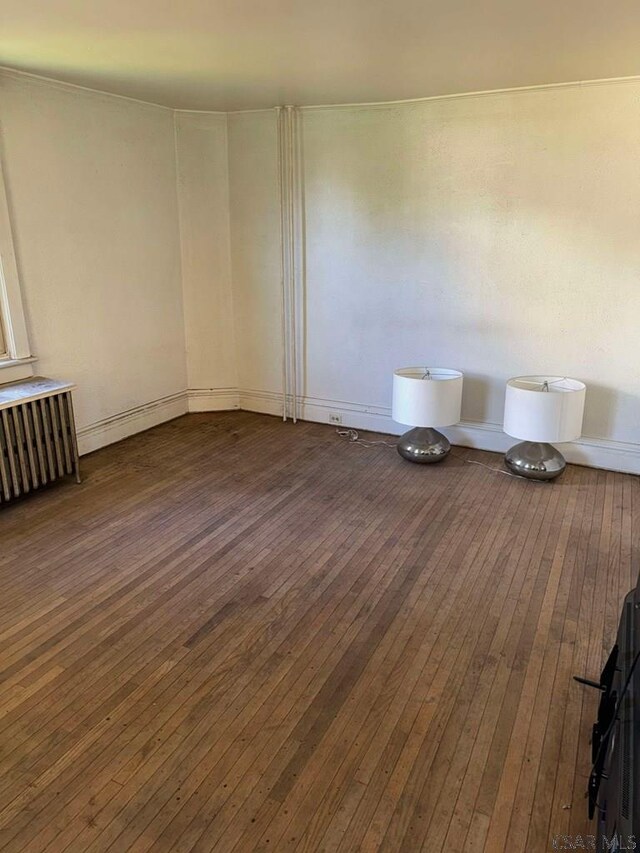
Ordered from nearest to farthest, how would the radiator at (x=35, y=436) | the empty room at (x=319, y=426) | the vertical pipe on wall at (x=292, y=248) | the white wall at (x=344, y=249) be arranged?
the empty room at (x=319, y=426)
the radiator at (x=35, y=436)
the white wall at (x=344, y=249)
the vertical pipe on wall at (x=292, y=248)

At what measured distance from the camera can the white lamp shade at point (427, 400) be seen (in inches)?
174

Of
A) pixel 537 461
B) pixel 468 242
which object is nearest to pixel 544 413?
pixel 537 461

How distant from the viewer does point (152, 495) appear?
4.14m

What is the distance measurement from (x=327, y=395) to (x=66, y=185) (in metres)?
2.69

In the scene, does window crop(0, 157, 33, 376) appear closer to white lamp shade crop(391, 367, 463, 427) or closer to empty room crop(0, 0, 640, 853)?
empty room crop(0, 0, 640, 853)

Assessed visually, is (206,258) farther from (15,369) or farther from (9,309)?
(15,369)

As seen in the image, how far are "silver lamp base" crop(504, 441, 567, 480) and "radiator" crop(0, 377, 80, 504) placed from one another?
3169 mm

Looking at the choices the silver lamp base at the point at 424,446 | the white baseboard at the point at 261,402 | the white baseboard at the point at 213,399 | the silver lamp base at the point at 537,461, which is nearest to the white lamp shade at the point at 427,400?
the silver lamp base at the point at 424,446

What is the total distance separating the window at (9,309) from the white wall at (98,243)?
0.27ft

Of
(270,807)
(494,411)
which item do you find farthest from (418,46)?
(270,807)

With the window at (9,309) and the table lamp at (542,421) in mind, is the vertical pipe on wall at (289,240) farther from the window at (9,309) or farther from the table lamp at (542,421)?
the window at (9,309)

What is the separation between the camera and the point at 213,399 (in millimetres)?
5941

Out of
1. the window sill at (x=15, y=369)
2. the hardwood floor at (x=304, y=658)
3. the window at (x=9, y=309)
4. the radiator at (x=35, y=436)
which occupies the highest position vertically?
the window at (x=9, y=309)

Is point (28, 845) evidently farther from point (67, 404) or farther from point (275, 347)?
point (275, 347)
